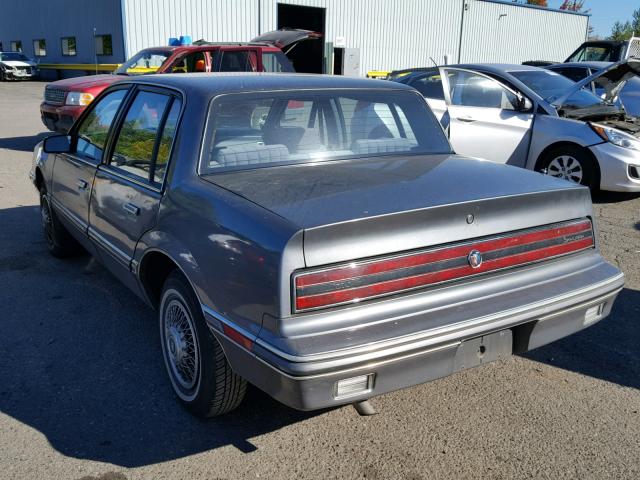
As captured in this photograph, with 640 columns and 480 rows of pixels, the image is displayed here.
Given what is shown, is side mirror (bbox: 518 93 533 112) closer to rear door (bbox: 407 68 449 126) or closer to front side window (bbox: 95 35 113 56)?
rear door (bbox: 407 68 449 126)

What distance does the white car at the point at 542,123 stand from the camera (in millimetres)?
7160

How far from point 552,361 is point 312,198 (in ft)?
6.52

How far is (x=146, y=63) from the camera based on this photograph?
12.1 meters

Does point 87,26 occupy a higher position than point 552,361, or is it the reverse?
point 87,26

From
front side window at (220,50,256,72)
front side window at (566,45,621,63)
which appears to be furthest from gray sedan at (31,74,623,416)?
front side window at (566,45,621,63)

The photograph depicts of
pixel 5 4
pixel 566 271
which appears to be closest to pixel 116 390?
pixel 566 271

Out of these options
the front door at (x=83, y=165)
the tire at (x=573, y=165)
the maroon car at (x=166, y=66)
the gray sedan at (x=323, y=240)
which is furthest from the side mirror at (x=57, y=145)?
the maroon car at (x=166, y=66)

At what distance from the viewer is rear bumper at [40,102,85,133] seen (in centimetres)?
1016

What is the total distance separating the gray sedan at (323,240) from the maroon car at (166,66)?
705cm

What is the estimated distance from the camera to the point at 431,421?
10.1ft

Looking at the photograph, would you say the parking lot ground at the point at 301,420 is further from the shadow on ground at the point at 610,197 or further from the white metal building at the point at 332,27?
the white metal building at the point at 332,27

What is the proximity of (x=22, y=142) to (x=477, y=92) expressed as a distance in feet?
29.9

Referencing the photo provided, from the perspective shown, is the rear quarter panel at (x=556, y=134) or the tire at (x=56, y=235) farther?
the rear quarter panel at (x=556, y=134)

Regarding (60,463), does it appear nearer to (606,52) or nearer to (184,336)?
(184,336)
